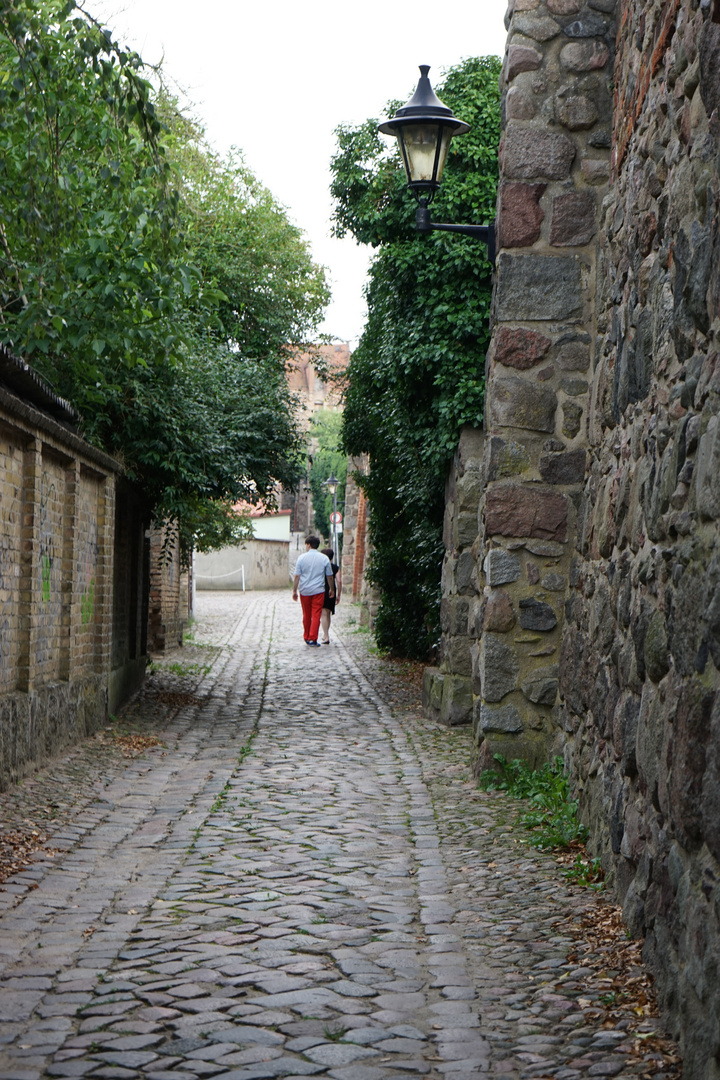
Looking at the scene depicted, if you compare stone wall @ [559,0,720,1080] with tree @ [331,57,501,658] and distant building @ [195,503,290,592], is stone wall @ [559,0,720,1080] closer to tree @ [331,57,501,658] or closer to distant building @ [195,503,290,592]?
tree @ [331,57,501,658]

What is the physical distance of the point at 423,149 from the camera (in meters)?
8.26

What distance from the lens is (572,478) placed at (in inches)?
301

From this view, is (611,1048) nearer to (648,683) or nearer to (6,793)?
(648,683)

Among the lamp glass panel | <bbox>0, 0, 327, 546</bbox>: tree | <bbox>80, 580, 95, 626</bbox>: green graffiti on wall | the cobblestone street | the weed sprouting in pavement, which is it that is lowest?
the cobblestone street

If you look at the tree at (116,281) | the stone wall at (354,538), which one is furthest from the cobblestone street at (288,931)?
the stone wall at (354,538)

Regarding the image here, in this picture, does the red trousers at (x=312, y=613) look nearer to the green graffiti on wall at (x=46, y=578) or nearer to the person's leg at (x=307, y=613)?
the person's leg at (x=307, y=613)

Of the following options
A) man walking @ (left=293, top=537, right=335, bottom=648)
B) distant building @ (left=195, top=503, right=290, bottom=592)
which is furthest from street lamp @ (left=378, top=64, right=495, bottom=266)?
distant building @ (left=195, top=503, right=290, bottom=592)

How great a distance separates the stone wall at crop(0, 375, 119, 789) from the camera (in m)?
7.41

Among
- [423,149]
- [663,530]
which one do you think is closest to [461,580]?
[423,149]

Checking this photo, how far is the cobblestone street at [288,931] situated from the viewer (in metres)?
3.40

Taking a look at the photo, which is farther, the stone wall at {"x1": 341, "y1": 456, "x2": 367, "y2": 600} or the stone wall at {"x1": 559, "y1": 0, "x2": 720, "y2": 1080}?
the stone wall at {"x1": 341, "y1": 456, "x2": 367, "y2": 600}

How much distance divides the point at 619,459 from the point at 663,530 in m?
1.40

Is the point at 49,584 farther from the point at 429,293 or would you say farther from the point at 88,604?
the point at 429,293

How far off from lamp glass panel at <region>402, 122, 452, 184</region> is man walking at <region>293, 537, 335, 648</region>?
1083 cm
